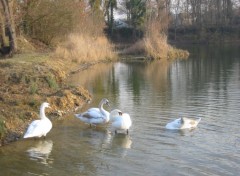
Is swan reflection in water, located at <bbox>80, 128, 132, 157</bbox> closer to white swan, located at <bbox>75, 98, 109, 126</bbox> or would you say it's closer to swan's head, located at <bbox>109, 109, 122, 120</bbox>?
white swan, located at <bbox>75, 98, 109, 126</bbox>

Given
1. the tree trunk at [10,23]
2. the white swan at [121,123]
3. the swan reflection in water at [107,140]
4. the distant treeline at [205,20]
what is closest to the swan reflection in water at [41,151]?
the swan reflection in water at [107,140]

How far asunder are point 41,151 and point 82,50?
25.4 meters

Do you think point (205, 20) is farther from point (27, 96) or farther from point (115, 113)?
point (115, 113)

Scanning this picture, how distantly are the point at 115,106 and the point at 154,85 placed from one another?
7008 mm

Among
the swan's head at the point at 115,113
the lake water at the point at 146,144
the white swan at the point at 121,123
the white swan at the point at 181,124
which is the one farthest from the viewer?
the swan's head at the point at 115,113

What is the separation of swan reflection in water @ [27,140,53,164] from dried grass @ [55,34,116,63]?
21.4 meters

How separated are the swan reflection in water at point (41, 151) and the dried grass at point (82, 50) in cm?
2144

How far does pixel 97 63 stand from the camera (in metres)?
38.4

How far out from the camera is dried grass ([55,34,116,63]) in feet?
114

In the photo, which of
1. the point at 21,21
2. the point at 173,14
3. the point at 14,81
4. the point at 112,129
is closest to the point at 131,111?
the point at 112,129

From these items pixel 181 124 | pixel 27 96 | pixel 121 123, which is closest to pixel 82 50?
pixel 27 96

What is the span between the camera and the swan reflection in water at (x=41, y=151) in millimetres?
10588

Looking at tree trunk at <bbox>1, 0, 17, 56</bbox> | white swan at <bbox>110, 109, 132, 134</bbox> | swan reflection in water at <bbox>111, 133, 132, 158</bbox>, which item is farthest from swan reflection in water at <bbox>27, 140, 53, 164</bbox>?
tree trunk at <bbox>1, 0, 17, 56</bbox>

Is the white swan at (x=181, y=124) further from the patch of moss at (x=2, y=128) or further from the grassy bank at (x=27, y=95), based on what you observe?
the patch of moss at (x=2, y=128)
